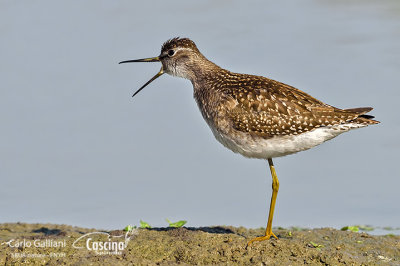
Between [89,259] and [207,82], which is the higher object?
[207,82]

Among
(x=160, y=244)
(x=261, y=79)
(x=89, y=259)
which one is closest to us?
(x=89, y=259)

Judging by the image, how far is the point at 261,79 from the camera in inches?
439

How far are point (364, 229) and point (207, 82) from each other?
15.3 feet

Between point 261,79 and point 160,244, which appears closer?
point 160,244

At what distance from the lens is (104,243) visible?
32.3 ft

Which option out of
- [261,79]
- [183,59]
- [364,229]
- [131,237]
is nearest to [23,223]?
[131,237]

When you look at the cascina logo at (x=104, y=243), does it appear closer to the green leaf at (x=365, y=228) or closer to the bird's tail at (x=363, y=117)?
the bird's tail at (x=363, y=117)

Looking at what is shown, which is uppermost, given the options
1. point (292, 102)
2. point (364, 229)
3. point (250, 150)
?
point (292, 102)

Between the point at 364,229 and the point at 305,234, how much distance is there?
2.52 metres

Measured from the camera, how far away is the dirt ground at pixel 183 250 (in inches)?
368

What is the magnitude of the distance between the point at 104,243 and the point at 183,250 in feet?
4.30

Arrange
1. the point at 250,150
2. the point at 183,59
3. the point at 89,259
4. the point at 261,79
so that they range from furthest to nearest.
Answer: the point at 183,59 < the point at 261,79 < the point at 250,150 < the point at 89,259

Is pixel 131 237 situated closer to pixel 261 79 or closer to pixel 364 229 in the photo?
pixel 261 79

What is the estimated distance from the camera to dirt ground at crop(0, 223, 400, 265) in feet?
30.6
